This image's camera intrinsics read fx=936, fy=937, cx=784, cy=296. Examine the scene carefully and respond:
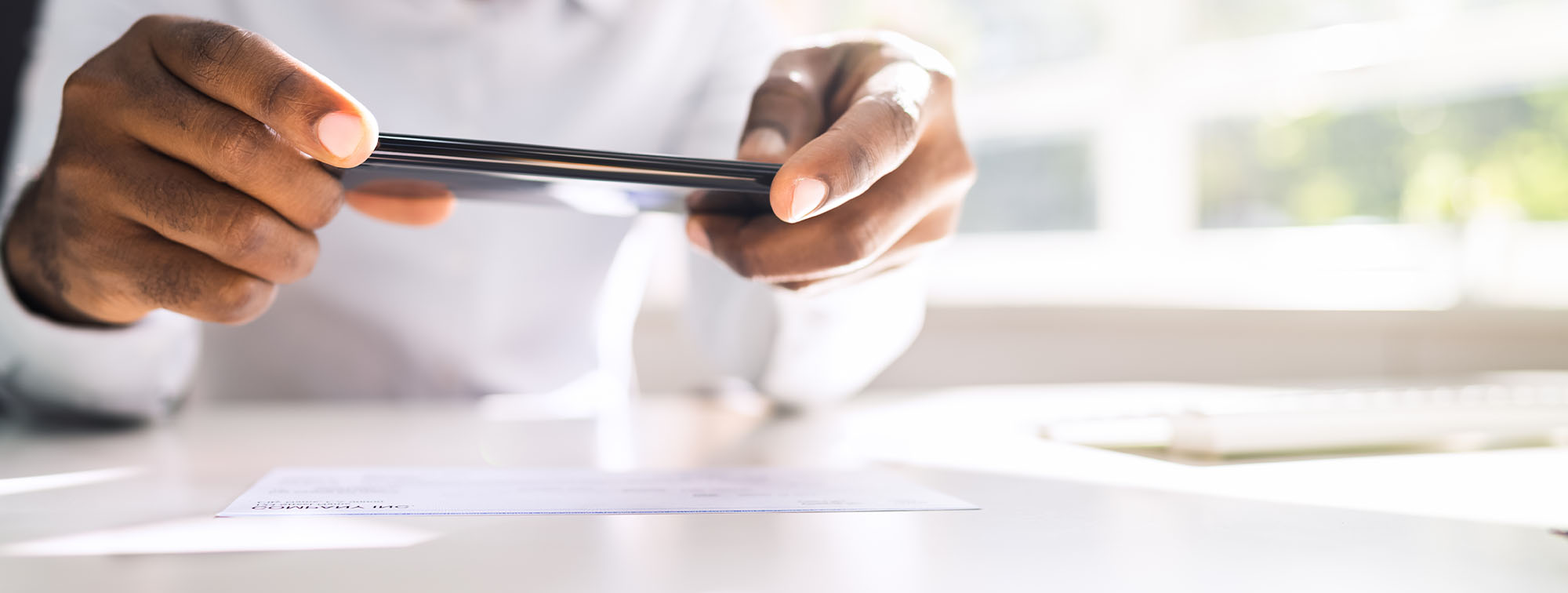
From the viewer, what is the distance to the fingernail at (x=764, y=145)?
25.9 inches

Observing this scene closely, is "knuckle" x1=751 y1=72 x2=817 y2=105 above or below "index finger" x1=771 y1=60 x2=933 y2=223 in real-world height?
above

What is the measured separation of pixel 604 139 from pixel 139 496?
84 centimetres

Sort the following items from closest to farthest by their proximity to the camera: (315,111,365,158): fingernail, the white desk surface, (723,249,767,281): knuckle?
the white desk surface, (315,111,365,158): fingernail, (723,249,767,281): knuckle

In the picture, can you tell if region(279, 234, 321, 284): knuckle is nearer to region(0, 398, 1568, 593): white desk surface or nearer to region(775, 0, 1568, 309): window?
region(0, 398, 1568, 593): white desk surface

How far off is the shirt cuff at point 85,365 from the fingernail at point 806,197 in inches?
23.9

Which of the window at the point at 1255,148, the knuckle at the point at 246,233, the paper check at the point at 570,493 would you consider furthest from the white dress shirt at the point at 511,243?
the window at the point at 1255,148

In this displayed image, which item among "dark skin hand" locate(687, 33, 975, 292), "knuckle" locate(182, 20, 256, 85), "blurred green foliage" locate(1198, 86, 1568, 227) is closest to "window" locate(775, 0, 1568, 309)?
"blurred green foliage" locate(1198, 86, 1568, 227)

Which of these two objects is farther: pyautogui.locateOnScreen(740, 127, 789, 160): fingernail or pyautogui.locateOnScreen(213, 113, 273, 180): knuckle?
pyautogui.locateOnScreen(740, 127, 789, 160): fingernail

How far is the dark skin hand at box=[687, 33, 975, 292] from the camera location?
0.59m

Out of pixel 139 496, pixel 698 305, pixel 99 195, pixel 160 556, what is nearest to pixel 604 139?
pixel 698 305

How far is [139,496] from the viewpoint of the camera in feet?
1.62

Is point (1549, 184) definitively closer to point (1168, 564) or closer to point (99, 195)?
point (1168, 564)

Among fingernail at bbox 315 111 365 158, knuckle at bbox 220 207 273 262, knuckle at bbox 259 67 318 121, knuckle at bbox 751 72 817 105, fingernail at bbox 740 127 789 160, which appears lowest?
fingernail at bbox 315 111 365 158

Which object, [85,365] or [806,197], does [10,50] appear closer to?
[85,365]
